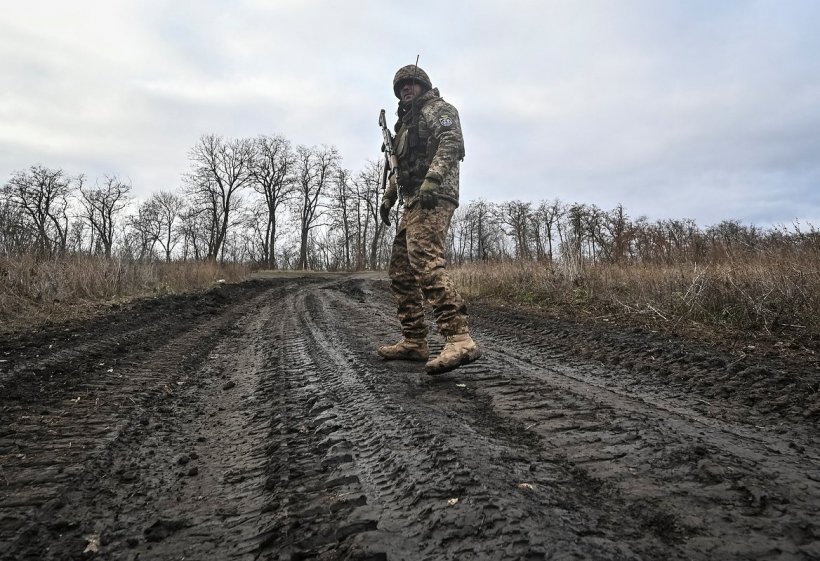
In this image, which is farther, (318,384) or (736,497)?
(318,384)

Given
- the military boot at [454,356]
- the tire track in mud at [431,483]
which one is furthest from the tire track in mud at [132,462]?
the military boot at [454,356]

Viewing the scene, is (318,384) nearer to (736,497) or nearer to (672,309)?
(736,497)

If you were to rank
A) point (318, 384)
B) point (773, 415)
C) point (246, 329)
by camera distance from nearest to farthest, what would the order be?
point (773, 415) < point (318, 384) < point (246, 329)

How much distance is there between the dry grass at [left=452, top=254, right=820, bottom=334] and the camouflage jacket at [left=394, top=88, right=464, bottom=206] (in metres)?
2.94

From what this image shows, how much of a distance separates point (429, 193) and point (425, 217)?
266 mm

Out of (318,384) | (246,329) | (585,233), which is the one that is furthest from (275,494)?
(585,233)

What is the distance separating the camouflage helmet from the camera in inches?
144

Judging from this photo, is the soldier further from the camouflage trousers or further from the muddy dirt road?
the muddy dirt road

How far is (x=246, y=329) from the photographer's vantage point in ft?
18.1

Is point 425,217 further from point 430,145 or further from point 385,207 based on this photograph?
point 385,207

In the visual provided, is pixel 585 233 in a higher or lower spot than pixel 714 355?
higher

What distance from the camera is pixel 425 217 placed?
334cm

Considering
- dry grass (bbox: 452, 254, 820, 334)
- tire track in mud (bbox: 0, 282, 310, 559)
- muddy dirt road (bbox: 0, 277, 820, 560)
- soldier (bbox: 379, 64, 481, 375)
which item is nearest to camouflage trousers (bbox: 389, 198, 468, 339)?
soldier (bbox: 379, 64, 481, 375)

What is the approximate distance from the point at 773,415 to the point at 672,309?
3147 millimetres
